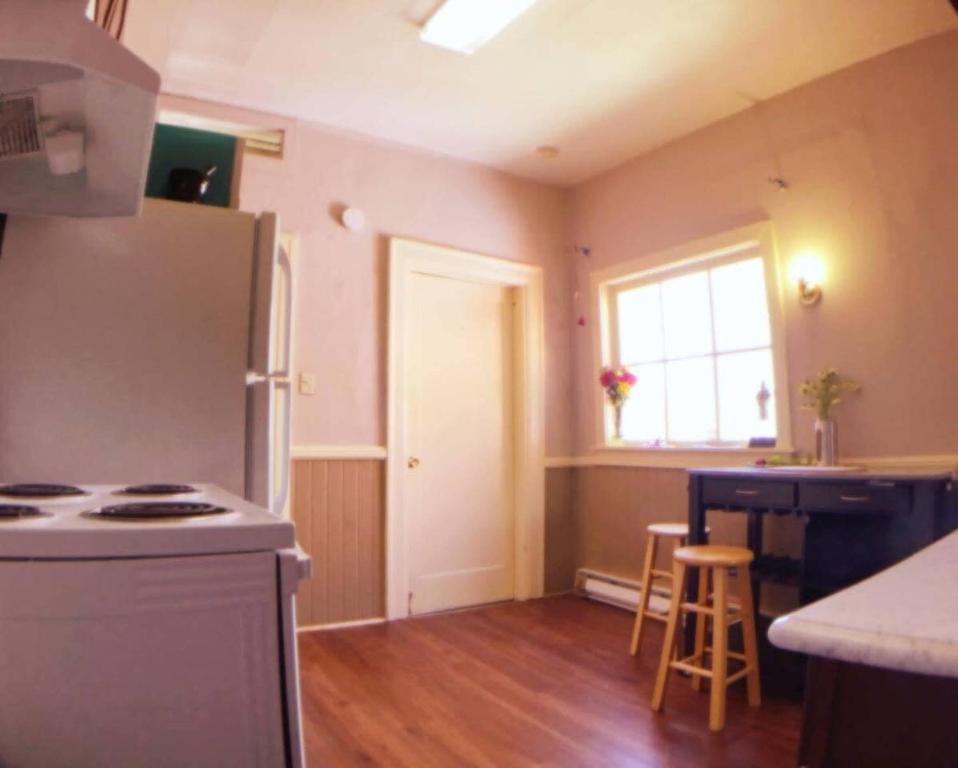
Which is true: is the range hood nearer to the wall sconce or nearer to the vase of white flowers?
the vase of white flowers

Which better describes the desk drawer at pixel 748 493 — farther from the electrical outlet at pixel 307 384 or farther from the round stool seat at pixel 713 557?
the electrical outlet at pixel 307 384

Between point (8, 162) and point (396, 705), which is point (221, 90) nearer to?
point (8, 162)

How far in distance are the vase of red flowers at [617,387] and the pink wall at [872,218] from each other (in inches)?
37.9

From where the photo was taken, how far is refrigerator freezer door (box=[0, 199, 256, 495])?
4.51ft

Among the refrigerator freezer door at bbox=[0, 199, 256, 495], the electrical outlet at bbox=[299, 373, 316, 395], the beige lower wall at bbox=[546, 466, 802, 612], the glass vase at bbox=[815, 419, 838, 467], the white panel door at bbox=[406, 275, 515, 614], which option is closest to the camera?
the refrigerator freezer door at bbox=[0, 199, 256, 495]

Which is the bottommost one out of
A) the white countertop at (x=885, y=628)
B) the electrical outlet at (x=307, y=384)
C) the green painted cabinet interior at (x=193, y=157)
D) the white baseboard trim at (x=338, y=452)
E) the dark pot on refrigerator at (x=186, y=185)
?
the white countertop at (x=885, y=628)

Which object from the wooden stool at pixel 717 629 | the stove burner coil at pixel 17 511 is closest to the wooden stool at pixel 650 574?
the wooden stool at pixel 717 629

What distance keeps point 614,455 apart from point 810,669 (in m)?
3.18

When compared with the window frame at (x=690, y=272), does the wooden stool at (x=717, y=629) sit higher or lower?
lower

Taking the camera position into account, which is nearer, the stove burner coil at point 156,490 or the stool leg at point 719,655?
the stove burner coil at point 156,490

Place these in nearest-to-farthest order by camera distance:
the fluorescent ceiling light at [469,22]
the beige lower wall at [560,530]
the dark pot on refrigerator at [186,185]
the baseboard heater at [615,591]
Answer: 1. the dark pot on refrigerator at [186,185]
2. the fluorescent ceiling light at [469,22]
3. the baseboard heater at [615,591]
4. the beige lower wall at [560,530]

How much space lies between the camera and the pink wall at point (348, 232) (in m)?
3.33

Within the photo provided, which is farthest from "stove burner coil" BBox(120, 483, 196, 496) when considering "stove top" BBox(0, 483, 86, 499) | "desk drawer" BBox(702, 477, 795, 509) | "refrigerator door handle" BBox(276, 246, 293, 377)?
"desk drawer" BBox(702, 477, 795, 509)

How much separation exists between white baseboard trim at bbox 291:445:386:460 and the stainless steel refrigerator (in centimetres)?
169
